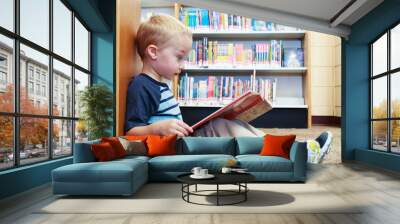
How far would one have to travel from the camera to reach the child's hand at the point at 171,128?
20.8 ft

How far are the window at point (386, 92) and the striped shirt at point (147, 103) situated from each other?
3.26 metres

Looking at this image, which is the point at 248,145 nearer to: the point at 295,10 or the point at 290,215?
the point at 295,10

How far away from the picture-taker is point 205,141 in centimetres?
581

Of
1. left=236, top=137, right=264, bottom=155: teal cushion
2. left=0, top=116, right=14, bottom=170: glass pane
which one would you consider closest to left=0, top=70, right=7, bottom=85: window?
left=0, top=116, right=14, bottom=170: glass pane

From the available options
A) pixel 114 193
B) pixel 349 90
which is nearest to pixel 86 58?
pixel 114 193

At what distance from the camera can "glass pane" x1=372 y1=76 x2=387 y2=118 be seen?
22.7 ft

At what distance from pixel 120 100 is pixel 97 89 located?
1.21ft

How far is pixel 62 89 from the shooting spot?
5574 mm

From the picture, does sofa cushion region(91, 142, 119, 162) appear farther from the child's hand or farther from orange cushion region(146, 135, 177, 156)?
the child's hand

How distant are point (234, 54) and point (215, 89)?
25.9 inches

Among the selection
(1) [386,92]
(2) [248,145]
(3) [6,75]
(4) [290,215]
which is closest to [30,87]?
(3) [6,75]

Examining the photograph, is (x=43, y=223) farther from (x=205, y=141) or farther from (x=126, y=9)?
(x=126, y=9)

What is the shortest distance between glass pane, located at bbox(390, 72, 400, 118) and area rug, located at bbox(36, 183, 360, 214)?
2.58m

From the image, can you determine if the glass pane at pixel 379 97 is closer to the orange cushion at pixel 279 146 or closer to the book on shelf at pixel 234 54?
the book on shelf at pixel 234 54
